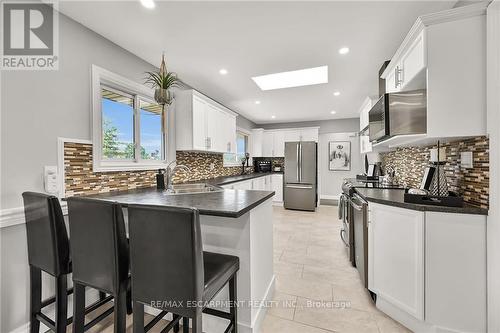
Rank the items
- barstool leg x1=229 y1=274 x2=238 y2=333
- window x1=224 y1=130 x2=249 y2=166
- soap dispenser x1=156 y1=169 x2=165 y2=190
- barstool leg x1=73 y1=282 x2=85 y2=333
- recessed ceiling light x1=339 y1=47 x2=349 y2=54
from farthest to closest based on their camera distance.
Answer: window x1=224 y1=130 x2=249 y2=166
soap dispenser x1=156 y1=169 x2=165 y2=190
recessed ceiling light x1=339 y1=47 x2=349 y2=54
barstool leg x1=229 y1=274 x2=238 y2=333
barstool leg x1=73 y1=282 x2=85 y2=333

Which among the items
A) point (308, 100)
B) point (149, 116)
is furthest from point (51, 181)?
point (308, 100)

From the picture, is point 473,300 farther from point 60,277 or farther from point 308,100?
point 308,100

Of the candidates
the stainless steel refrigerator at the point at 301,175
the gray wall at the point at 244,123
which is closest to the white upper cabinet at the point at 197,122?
the gray wall at the point at 244,123

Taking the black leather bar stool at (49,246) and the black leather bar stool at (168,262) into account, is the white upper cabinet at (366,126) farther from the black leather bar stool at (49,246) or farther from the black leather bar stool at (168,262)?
the black leather bar stool at (49,246)

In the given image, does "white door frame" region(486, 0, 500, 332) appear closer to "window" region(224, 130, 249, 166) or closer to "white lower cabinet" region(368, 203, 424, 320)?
"white lower cabinet" region(368, 203, 424, 320)

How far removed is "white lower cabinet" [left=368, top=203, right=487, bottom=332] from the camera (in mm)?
1394

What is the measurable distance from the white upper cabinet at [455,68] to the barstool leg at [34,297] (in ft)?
9.85

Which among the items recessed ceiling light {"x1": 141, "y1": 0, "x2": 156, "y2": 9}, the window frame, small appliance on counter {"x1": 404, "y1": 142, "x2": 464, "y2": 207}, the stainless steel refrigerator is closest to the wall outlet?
recessed ceiling light {"x1": 141, "y1": 0, "x2": 156, "y2": 9}

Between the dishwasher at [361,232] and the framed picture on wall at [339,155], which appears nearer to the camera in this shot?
the dishwasher at [361,232]

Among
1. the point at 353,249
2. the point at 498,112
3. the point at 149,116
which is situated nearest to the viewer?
the point at 498,112

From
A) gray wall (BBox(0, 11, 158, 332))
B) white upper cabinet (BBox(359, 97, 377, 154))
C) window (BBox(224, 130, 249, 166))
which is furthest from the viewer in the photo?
window (BBox(224, 130, 249, 166))

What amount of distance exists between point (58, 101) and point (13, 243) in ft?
3.74

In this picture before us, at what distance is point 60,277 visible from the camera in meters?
1.33

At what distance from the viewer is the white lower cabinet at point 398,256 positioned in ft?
5.04
